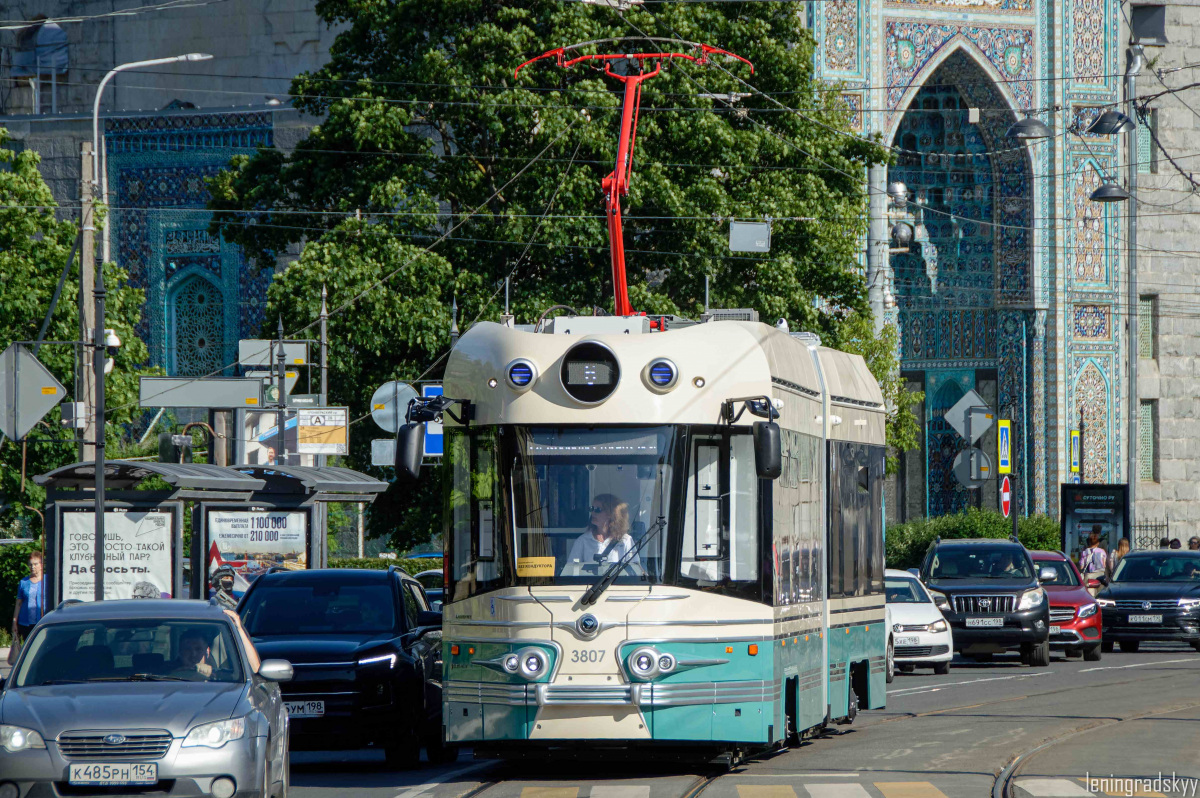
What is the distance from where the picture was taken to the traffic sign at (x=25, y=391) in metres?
17.2

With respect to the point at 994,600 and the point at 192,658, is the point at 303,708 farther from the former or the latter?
the point at 994,600

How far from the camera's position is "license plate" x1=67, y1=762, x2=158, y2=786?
9633mm

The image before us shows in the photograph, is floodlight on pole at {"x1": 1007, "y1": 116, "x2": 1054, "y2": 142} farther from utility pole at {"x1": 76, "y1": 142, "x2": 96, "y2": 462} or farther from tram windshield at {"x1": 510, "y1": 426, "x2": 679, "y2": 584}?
tram windshield at {"x1": 510, "y1": 426, "x2": 679, "y2": 584}

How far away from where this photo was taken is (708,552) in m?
12.5

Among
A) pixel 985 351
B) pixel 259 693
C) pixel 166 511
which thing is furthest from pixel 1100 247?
pixel 259 693

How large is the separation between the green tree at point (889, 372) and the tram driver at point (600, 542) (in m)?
23.5

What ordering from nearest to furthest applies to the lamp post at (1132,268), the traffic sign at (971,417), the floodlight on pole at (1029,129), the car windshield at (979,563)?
the car windshield at (979,563), the traffic sign at (971,417), the floodlight on pole at (1029,129), the lamp post at (1132,268)

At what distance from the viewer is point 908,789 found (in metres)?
12.1

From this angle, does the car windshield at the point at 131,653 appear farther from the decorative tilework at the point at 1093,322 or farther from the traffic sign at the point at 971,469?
the decorative tilework at the point at 1093,322

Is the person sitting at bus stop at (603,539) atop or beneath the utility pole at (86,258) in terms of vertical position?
beneath

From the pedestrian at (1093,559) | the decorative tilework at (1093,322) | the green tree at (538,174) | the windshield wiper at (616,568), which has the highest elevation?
the green tree at (538,174)

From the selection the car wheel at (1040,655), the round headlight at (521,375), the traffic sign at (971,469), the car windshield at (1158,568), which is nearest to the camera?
the round headlight at (521,375)

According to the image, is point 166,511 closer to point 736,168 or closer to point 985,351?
point 736,168

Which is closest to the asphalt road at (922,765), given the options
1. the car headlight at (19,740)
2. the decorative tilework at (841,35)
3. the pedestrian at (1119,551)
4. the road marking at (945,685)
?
the road marking at (945,685)
